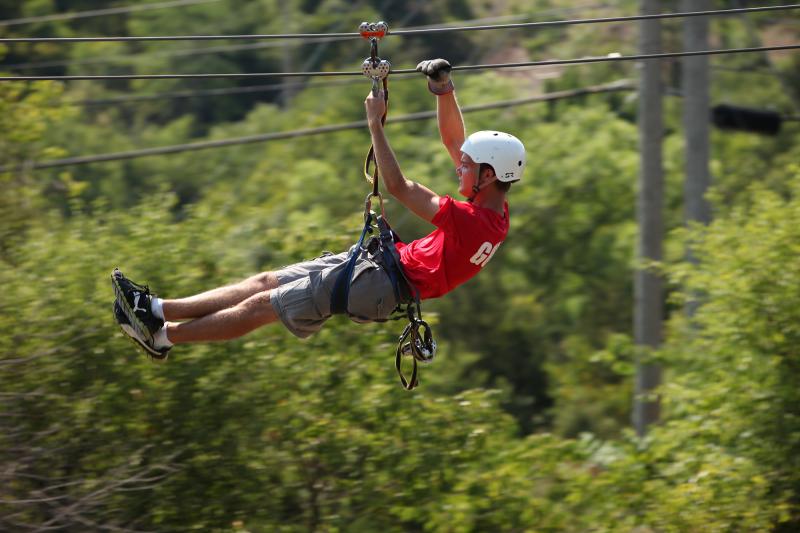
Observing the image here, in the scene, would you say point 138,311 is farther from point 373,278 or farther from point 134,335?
point 373,278

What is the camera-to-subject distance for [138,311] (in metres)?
6.08

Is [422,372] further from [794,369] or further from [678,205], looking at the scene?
[678,205]

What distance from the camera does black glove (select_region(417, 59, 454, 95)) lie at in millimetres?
6008

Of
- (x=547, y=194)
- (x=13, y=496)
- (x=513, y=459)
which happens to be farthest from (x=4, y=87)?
(x=547, y=194)

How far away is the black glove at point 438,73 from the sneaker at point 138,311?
1.78 meters

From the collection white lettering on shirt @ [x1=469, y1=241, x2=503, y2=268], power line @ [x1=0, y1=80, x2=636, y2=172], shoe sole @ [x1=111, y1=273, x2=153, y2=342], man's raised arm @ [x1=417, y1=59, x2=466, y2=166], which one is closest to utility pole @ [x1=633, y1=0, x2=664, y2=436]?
power line @ [x1=0, y1=80, x2=636, y2=172]

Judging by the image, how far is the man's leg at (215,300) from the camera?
614 centimetres

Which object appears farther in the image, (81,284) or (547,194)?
(547,194)

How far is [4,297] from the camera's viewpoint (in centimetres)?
905

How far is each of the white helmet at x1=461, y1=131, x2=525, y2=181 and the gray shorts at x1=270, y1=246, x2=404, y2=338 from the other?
0.71 meters

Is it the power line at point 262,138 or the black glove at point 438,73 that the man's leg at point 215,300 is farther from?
the power line at point 262,138

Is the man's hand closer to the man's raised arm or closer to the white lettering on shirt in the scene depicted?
the man's raised arm

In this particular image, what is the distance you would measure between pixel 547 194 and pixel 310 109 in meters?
6.46

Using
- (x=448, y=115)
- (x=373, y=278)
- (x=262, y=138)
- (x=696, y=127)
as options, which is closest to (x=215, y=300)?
(x=373, y=278)
